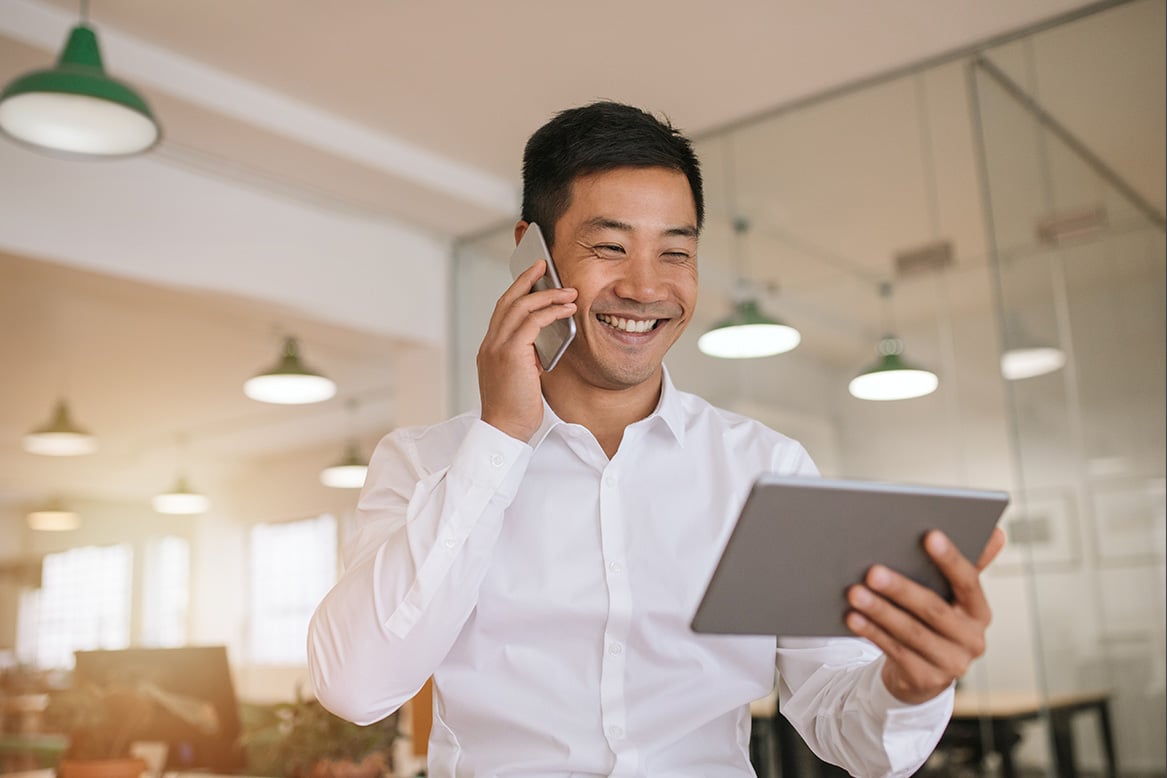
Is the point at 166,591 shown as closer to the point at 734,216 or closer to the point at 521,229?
the point at 734,216

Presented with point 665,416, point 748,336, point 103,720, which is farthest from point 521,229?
point 748,336

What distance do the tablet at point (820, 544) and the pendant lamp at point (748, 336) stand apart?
9.53 feet

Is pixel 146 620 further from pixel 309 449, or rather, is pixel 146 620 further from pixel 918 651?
pixel 918 651

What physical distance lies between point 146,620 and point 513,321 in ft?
42.3

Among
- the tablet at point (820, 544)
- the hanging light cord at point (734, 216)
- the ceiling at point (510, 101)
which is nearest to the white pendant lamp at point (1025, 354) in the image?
the ceiling at point (510, 101)

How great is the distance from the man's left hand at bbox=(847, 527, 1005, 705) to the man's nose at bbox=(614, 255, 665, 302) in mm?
527

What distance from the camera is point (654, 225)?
4.43ft

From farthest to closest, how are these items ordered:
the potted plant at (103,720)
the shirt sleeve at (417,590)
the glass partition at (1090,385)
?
the glass partition at (1090,385), the potted plant at (103,720), the shirt sleeve at (417,590)

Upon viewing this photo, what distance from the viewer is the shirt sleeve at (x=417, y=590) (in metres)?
1.13

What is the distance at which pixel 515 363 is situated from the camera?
1.16m

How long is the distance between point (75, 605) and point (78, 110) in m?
12.3

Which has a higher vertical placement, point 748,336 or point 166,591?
point 748,336

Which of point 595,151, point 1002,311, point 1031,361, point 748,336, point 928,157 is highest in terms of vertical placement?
point 928,157

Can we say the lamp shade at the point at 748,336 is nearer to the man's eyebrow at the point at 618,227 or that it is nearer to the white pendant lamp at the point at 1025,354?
the white pendant lamp at the point at 1025,354
